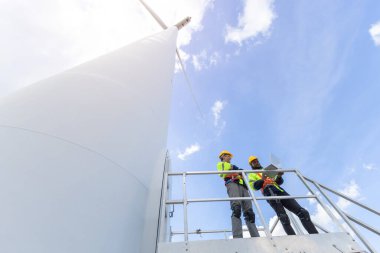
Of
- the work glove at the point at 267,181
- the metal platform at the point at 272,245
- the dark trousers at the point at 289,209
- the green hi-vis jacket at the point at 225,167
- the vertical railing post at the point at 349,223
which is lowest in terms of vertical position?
the metal platform at the point at 272,245

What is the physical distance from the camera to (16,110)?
307 cm

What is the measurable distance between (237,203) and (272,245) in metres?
1.53

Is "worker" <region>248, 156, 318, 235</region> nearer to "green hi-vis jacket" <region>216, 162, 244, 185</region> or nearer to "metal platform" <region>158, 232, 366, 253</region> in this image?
"green hi-vis jacket" <region>216, 162, 244, 185</region>

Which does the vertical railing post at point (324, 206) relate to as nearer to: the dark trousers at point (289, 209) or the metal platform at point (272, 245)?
the metal platform at point (272, 245)

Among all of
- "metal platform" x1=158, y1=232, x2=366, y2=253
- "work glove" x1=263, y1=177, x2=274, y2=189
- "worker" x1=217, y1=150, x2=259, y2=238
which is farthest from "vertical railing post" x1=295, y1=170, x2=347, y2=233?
"worker" x1=217, y1=150, x2=259, y2=238

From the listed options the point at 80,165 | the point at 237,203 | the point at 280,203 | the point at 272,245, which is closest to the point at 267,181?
the point at 280,203

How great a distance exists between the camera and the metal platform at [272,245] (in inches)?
108

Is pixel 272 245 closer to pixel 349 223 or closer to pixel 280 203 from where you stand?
pixel 349 223

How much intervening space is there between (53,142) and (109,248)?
1.37m

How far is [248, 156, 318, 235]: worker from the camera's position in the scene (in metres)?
4.42

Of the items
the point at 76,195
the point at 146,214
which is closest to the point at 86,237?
the point at 76,195

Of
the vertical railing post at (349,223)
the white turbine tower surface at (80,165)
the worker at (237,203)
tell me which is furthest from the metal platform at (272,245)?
the worker at (237,203)

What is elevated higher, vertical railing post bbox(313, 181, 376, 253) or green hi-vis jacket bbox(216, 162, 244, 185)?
green hi-vis jacket bbox(216, 162, 244, 185)

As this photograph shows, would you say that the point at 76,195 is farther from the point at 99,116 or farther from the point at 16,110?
the point at 16,110
